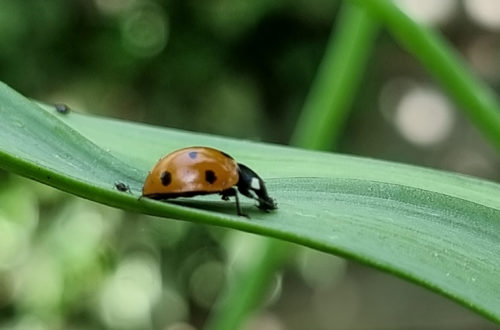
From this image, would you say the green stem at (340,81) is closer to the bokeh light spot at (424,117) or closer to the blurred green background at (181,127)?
the blurred green background at (181,127)

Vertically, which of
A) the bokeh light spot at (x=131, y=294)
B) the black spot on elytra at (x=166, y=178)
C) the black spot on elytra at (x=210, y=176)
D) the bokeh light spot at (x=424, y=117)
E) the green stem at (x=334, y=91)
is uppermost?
the bokeh light spot at (x=424, y=117)

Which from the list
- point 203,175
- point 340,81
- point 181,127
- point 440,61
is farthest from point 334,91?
point 181,127

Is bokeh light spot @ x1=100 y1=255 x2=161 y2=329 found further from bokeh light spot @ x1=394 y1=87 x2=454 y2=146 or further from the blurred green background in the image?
bokeh light spot @ x1=394 y1=87 x2=454 y2=146

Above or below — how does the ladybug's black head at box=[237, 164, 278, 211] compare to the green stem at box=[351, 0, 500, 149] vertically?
below

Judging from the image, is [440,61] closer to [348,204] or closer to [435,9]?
[348,204]

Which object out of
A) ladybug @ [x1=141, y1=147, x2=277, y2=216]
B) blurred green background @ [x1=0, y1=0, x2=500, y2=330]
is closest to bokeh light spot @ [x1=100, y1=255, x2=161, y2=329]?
blurred green background @ [x1=0, y1=0, x2=500, y2=330]

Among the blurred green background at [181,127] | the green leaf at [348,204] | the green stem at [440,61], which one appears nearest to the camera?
the green leaf at [348,204]

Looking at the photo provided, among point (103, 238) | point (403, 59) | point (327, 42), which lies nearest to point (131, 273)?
point (103, 238)

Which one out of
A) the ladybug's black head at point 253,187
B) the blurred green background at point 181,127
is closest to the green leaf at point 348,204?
the ladybug's black head at point 253,187
